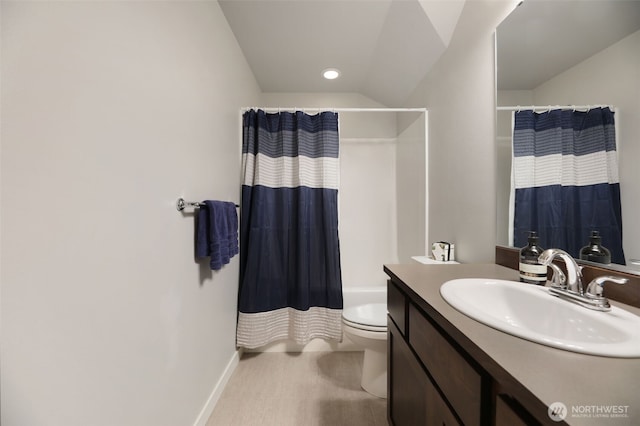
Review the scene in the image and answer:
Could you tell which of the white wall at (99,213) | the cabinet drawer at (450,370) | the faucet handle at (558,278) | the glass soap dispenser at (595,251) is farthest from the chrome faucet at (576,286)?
the white wall at (99,213)

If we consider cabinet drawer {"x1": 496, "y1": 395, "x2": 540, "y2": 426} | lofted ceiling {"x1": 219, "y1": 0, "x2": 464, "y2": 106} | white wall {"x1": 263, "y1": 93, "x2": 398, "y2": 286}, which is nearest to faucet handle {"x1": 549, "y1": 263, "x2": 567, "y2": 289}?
cabinet drawer {"x1": 496, "y1": 395, "x2": 540, "y2": 426}

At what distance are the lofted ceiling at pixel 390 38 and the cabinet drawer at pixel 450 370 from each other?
1.05 meters

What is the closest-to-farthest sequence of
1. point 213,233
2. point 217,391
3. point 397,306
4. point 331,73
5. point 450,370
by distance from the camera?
point 450,370, point 397,306, point 213,233, point 217,391, point 331,73

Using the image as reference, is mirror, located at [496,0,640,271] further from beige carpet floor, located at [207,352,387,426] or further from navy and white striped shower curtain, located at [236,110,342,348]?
beige carpet floor, located at [207,352,387,426]

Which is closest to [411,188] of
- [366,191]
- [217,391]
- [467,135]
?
[366,191]

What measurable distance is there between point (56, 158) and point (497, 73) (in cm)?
167

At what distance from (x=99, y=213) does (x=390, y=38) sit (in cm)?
200

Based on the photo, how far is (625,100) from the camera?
2.45 ft

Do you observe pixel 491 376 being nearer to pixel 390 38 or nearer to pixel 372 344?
pixel 372 344

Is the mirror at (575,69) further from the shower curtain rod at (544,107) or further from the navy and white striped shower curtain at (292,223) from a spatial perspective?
the navy and white striped shower curtain at (292,223)

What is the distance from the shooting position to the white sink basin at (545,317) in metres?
0.49

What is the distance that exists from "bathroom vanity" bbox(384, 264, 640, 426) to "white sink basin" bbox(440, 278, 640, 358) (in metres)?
0.02

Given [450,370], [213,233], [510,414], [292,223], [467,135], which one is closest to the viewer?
[510,414]

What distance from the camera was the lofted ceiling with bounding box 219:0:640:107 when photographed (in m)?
0.88
